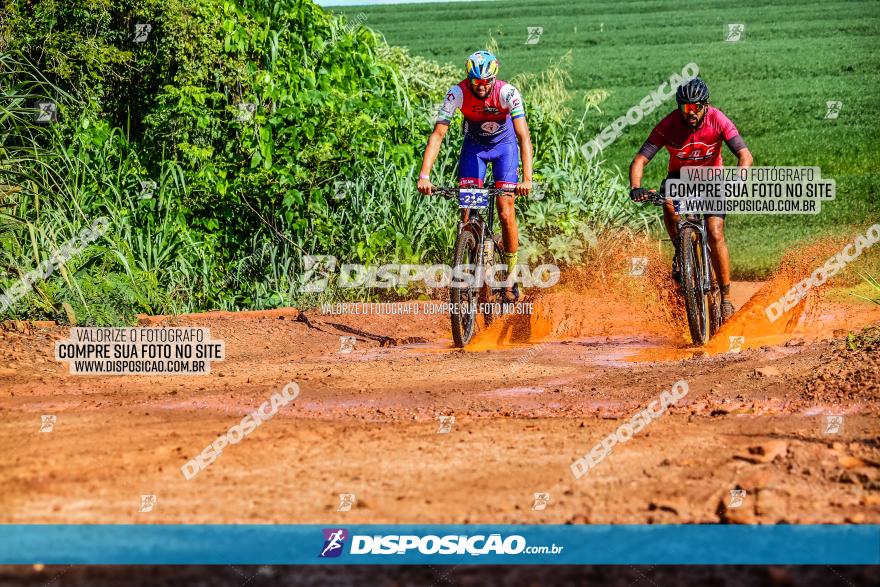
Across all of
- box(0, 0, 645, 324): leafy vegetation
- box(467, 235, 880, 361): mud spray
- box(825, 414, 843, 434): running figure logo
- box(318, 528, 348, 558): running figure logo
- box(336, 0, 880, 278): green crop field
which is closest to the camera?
box(318, 528, 348, 558): running figure logo

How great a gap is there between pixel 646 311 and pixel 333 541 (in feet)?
20.1

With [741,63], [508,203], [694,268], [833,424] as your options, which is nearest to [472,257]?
[508,203]

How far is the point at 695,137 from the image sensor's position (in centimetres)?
917

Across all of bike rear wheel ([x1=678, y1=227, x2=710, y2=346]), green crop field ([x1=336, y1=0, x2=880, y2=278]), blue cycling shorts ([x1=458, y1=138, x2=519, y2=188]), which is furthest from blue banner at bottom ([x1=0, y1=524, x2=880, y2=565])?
green crop field ([x1=336, y1=0, x2=880, y2=278])

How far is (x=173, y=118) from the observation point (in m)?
11.2

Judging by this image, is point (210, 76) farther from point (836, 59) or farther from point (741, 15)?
point (741, 15)

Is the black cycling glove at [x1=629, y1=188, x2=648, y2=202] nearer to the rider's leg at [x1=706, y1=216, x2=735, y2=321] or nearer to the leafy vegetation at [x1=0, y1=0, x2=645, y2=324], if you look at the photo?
the rider's leg at [x1=706, y1=216, x2=735, y2=321]

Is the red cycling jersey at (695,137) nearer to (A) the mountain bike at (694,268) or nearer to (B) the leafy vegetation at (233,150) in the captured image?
(A) the mountain bike at (694,268)

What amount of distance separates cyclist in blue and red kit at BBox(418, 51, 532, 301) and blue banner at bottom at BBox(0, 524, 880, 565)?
4218 mm

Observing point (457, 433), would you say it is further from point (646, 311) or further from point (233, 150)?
point (233, 150)

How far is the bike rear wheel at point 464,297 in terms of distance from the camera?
29.5 ft

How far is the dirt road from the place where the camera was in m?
5.29

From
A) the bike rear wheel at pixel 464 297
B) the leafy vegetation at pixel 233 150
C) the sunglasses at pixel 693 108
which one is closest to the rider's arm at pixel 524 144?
the bike rear wheel at pixel 464 297

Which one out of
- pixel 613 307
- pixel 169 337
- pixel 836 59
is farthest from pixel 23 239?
pixel 836 59
